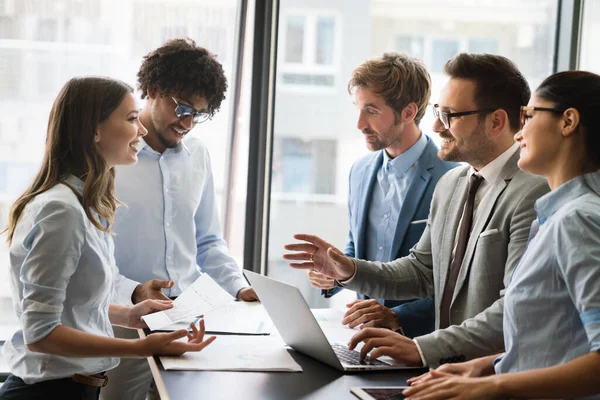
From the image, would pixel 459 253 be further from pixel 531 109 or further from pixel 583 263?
pixel 583 263

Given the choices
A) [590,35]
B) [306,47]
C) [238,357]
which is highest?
[590,35]

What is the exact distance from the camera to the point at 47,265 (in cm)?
188

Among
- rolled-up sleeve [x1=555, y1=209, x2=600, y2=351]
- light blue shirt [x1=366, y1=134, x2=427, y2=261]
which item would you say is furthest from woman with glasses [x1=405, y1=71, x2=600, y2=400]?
light blue shirt [x1=366, y1=134, x2=427, y2=261]

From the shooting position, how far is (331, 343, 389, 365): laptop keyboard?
194 centimetres

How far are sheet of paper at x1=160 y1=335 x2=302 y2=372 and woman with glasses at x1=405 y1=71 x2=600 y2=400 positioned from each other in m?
0.43

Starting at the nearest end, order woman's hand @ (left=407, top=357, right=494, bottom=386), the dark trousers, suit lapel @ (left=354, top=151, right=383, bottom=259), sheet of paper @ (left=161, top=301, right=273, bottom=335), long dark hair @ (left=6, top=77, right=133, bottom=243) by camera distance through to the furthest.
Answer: woman's hand @ (left=407, top=357, right=494, bottom=386)
the dark trousers
long dark hair @ (left=6, top=77, right=133, bottom=243)
sheet of paper @ (left=161, top=301, right=273, bottom=335)
suit lapel @ (left=354, top=151, right=383, bottom=259)

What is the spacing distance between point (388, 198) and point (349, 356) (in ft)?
3.69

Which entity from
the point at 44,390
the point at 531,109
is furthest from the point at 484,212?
the point at 44,390

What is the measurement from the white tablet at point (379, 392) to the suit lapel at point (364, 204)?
1.34m

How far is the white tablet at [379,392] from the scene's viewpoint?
1.62 meters

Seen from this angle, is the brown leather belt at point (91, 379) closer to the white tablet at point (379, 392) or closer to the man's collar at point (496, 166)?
the white tablet at point (379, 392)

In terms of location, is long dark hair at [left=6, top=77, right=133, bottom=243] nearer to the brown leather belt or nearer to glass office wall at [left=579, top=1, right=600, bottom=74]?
the brown leather belt

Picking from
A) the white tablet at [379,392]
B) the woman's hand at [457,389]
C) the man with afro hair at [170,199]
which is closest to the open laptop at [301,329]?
the white tablet at [379,392]

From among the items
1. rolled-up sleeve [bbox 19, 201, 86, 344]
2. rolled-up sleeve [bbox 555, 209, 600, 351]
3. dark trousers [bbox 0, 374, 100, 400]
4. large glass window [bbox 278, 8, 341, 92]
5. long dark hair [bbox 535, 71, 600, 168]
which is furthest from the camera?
large glass window [bbox 278, 8, 341, 92]
